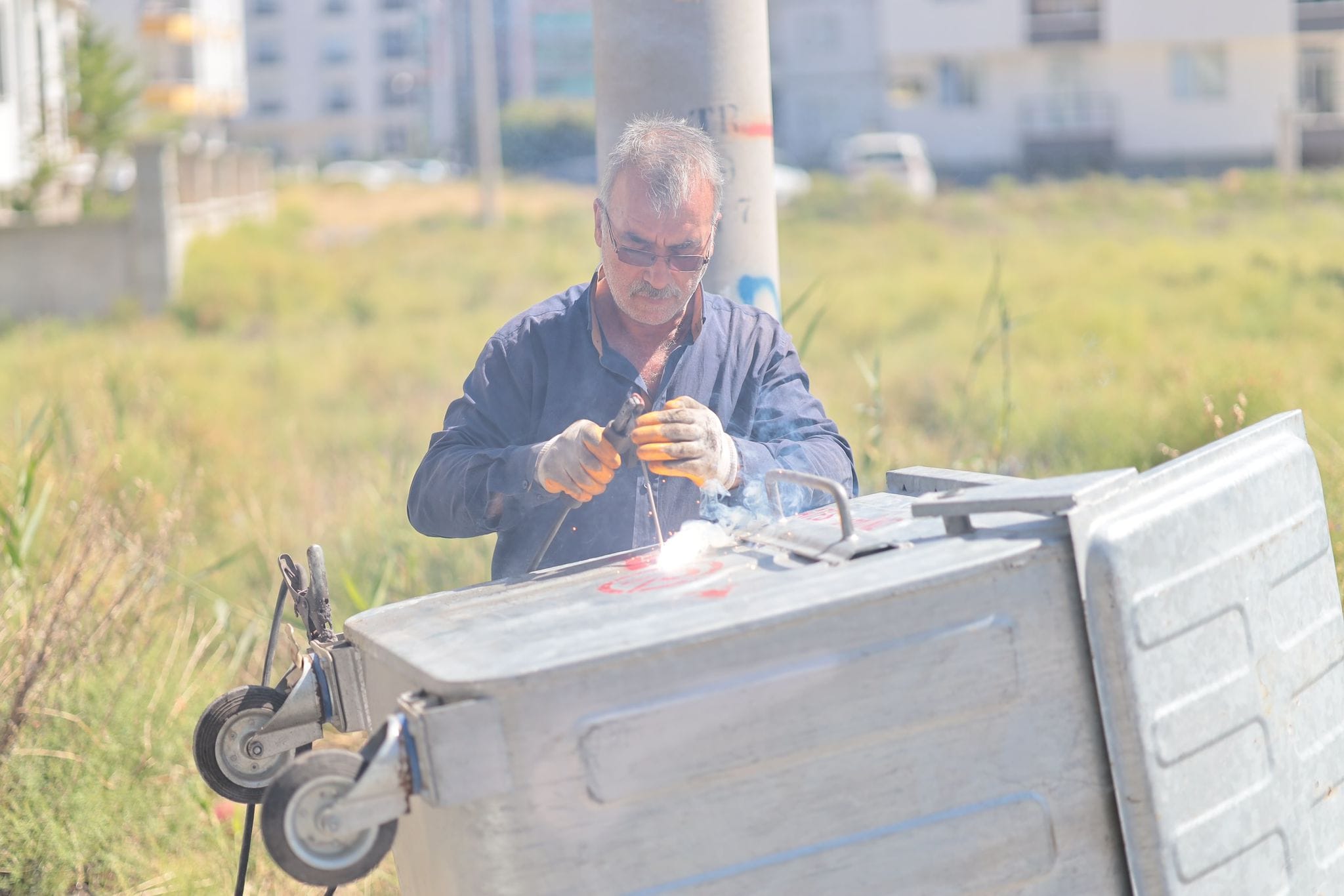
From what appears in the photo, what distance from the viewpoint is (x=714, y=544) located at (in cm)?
189

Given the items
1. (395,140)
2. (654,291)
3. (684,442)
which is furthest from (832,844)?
(395,140)

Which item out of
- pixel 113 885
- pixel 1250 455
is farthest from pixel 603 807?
pixel 113 885

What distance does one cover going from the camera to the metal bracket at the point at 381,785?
4.67ft

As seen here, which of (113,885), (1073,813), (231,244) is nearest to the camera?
(1073,813)

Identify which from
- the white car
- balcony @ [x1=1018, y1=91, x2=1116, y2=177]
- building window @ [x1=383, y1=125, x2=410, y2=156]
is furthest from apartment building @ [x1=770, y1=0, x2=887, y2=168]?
building window @ [x1=383, y1=125, x2=410, y2=156]

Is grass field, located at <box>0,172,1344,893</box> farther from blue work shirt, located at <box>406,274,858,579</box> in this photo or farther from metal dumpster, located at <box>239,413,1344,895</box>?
metal dumpster, located at <box>239,413,1344,895</box>

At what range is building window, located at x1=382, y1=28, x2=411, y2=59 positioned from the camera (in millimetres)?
58438

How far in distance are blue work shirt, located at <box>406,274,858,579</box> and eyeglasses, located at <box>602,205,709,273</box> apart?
0.15 meters

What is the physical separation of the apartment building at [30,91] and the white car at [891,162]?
14.8m

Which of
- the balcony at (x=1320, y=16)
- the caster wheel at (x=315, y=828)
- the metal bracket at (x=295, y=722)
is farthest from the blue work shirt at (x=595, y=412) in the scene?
the balcony at (x=1320, y=16)

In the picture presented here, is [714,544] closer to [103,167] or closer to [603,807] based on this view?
[603,807]

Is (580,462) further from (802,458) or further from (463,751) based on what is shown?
(463,751)

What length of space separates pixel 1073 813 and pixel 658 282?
1038mm

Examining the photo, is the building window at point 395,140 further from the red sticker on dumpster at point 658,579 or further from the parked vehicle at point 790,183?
the red sticker on dumpster at point 658,579
